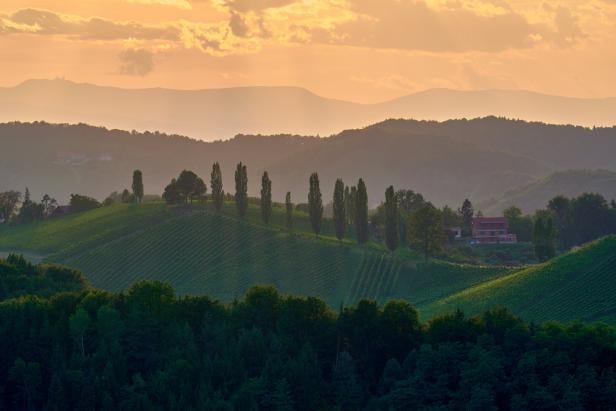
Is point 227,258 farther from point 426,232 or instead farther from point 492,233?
point 492,233

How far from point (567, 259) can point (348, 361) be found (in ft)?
126

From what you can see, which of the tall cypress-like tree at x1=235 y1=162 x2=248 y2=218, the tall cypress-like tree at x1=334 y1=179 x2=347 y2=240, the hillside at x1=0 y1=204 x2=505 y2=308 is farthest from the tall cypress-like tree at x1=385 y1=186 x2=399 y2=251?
the tall cypress-like tree at x1=235 y1=162 x2=248 y2=218

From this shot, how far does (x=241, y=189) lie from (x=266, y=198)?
357cm

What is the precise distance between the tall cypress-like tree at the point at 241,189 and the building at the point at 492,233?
29.8 m

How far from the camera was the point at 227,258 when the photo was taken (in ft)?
501

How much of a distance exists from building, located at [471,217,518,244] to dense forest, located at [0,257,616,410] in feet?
255

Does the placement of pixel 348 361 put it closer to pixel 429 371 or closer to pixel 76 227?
pixel 429 371

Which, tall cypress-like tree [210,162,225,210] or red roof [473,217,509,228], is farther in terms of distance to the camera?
red roof [473,217,509,228]

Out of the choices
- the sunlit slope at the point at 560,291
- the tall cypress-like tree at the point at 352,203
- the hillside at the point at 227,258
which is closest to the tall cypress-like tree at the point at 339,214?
the hillside at the point at 227,258

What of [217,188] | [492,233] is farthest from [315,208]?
[492,233]

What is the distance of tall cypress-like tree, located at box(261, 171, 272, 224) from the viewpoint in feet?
530

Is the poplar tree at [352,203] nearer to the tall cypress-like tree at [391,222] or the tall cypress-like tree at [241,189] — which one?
the tall cypress-like tree at [391,222]

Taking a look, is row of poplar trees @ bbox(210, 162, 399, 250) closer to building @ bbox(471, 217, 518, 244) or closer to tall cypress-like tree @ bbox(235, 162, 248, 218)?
tall cypress-like tree @ bbox(235, 162, 248, 218)

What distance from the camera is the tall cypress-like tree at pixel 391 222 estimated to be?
14725 centimetres
